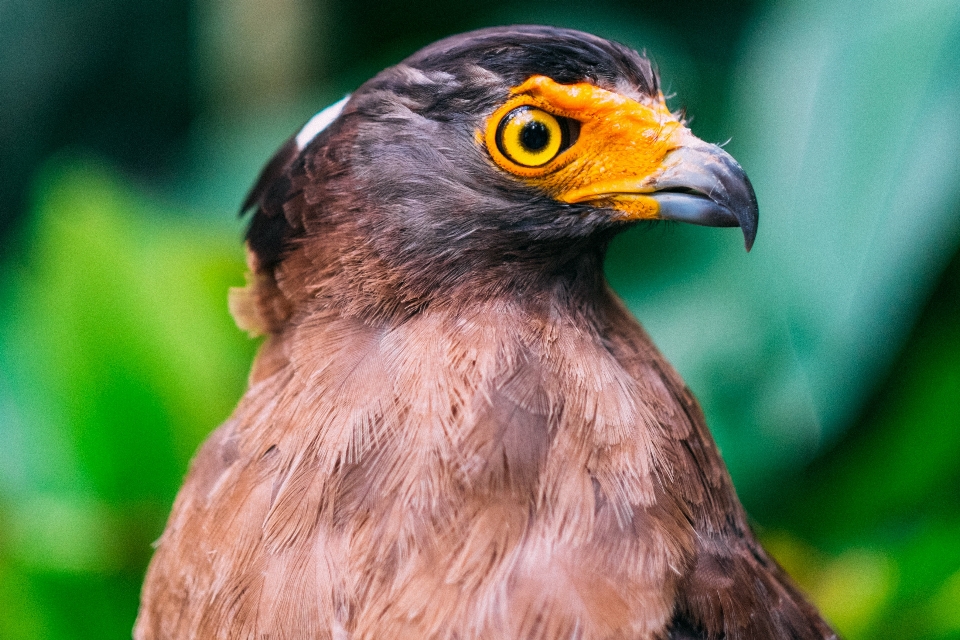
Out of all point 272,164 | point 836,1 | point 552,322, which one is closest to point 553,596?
point 552,322

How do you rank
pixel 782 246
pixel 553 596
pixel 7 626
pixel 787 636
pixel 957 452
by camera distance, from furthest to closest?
pixel 782 246 < pixel 957 452 < pixel 7 626 < pixel 787 636 < pixel 553 596

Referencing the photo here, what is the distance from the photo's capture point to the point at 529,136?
5.14 feet

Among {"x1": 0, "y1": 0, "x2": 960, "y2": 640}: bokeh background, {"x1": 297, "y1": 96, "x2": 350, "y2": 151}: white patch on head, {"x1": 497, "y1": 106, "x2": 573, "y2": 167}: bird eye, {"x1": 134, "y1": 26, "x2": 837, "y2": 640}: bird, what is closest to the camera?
{"x1": 134, "y1": 26, "x2": 837, "y2": 640}: bird

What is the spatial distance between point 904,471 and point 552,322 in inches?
73.7

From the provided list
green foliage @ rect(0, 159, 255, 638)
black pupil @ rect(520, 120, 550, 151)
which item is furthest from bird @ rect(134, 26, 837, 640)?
green foliage @ rect(0, 159, 255, 638)

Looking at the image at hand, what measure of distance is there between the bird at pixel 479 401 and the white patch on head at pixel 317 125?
0.08 m

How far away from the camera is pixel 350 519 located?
1487mm

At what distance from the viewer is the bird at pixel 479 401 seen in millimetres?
1443

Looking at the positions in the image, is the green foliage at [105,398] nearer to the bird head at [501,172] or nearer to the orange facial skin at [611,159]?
the bird head at [501,172]

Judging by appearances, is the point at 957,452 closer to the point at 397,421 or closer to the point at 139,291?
the point at 397,421

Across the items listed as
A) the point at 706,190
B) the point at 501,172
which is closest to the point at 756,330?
the point at 706,190

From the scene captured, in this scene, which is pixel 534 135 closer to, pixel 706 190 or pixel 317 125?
pixel 706 190

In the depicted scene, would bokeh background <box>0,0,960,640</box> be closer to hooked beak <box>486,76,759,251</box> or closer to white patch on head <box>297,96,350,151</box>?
white patch on head <box>297,96,350,151</box>

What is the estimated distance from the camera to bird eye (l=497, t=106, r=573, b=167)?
5.11ft
